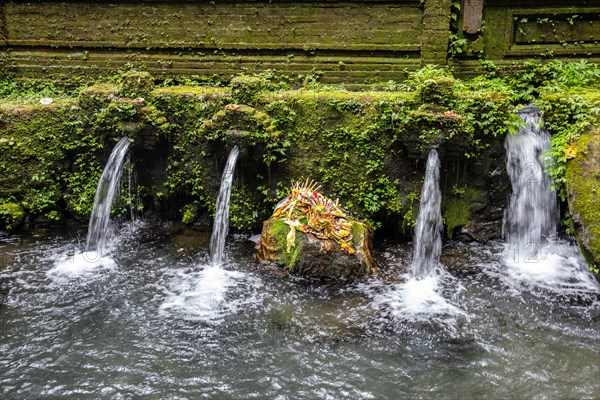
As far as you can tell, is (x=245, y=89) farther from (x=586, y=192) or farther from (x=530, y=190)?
(x=586, y=192)

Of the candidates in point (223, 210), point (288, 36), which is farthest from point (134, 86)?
point (288, 36)

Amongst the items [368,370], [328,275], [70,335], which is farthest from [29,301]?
[368,370]

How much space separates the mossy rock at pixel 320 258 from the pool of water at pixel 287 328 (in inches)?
7.6

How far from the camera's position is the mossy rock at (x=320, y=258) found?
666 centimetres

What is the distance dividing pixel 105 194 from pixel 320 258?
12.8ft

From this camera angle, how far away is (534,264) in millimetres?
6961

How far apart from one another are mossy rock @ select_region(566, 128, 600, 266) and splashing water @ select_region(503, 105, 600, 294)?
57cm

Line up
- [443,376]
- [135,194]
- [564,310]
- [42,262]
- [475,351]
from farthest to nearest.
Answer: [135,194]
[42,262]
[564,310]
[475,351]
[443,376]

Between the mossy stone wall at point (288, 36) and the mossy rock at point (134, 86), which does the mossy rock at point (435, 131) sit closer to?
the mossy stone wall at point (288, 36)

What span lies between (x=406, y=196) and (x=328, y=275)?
1997 mm

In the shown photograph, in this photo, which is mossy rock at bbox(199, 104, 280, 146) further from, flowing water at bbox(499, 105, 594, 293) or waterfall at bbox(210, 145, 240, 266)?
flowing water at bbox(499, 105, 594, 293)

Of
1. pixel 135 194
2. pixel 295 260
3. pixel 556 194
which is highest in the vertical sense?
pixel 556 194

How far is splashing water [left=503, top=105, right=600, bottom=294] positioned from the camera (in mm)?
7118

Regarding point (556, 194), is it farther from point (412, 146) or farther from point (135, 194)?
point (135, 194)
